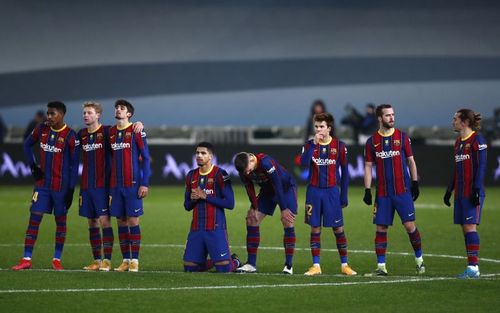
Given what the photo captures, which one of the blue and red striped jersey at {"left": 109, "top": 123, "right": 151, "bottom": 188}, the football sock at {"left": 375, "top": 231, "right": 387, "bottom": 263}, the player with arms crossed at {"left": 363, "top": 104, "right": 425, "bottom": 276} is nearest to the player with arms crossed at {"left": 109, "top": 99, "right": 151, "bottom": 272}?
the blue and red striped jersey at {"left": 109, "top": 123, "right": 151, "bottom": 188}

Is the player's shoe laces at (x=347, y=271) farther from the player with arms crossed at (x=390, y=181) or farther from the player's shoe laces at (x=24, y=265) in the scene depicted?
the player's shoe laces at (x=24, y=265)

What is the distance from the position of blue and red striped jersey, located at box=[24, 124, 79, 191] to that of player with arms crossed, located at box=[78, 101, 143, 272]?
0.15 metres

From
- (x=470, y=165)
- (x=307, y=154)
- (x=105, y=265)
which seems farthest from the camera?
(x=105, y=265)

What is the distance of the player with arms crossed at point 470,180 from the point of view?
44.4 feet

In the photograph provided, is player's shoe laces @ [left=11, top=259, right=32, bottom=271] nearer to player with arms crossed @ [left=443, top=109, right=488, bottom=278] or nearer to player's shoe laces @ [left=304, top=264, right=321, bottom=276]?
player's shoe laces @ [left=304, top=264, right=321, bottom=276]

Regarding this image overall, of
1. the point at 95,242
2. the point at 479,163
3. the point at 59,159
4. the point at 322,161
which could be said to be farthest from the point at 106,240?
the point at 479,163

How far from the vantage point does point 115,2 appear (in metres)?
40.0

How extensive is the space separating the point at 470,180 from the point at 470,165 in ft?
0.60

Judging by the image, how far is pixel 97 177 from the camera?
14547 mm

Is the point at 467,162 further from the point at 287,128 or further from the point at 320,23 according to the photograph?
the point at 320,23

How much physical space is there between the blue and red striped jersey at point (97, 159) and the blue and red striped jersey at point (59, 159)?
153 mm

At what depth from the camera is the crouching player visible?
46.2ft

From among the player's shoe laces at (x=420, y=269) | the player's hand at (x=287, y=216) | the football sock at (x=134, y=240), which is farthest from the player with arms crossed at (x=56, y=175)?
the player's shoe laces at (x=420, y=269)

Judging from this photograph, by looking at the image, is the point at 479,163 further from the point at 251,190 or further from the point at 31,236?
the point at 31,236
